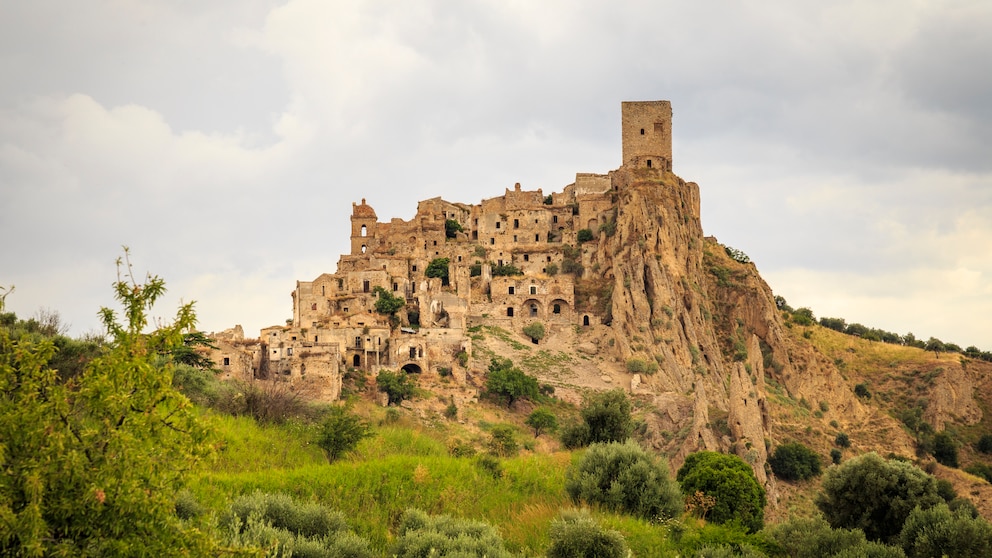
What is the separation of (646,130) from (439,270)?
2400 centimetres

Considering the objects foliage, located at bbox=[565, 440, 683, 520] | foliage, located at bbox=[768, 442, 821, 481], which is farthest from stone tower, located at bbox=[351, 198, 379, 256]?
foliage, located at bbox=[565, 440, 683, 520]

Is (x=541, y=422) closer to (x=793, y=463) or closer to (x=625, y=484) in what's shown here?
(x=793, y=463)

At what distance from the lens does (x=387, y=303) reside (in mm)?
74688

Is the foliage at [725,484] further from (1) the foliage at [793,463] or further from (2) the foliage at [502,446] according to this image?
(1) the foliage at [793,463]

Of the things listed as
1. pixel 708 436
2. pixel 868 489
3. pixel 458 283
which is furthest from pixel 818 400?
pixel 868 489

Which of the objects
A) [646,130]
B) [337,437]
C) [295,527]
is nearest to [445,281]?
[646,130]

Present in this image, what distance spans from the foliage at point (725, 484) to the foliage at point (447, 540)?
19187mm

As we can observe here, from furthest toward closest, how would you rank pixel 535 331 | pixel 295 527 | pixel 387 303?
pixel 535 331 → pixel 387 303 → pixel 295 527

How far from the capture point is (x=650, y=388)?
71.3m

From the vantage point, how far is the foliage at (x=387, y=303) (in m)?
74.6

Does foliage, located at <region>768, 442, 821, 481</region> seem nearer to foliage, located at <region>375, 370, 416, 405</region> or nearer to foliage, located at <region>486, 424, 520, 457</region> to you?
foliage, located at <region>375, 370, 416, 405</region>

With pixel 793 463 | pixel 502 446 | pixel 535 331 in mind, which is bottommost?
pixel 793 463

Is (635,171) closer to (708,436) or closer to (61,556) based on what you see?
(708,436)

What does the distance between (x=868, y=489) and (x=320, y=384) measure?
35.6 m
